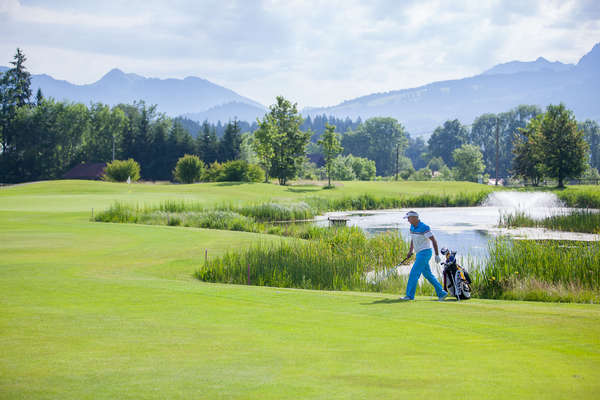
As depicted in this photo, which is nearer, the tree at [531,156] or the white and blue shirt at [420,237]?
the white and blue shirt at [420,237]

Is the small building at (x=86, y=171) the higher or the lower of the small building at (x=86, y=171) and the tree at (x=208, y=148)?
the lower

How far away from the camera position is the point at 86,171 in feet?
315

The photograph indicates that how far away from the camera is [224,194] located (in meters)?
52.4

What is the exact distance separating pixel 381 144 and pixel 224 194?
411 feet

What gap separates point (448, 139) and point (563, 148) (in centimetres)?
10064

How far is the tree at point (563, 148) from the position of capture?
65750mm

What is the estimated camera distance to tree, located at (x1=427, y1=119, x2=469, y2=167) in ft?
536

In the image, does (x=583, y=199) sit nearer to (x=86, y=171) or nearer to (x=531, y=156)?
(x=531, y=156)

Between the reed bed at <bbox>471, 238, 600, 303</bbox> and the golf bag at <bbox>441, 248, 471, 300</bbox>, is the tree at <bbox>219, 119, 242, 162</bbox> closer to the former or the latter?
the reed bed at <bbox>471, 238, 600, 303</bbox>

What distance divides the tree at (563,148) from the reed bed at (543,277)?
56018mm

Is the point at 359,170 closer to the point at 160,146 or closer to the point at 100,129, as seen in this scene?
the point at 160,146

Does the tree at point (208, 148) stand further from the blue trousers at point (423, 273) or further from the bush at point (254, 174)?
the blue trousers at point (423, 273)

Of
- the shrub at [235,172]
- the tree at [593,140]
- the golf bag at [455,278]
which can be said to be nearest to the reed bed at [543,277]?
the golf bag at [455,278]

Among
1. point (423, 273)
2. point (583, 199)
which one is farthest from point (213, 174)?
point (423, 273)
